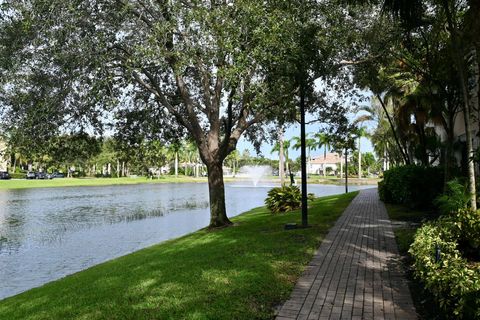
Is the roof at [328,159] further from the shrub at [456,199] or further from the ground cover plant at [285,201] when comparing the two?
the shrub at [456,199]

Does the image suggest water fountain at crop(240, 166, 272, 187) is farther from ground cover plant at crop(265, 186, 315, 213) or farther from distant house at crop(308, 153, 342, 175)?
ground cover plant at crop(265, 186, 315, 213)

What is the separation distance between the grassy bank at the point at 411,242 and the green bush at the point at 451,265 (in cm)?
25

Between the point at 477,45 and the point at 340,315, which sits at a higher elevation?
the point at 477,45

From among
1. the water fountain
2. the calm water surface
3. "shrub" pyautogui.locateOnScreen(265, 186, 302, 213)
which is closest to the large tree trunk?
the calm water surface

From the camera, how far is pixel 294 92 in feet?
43.2

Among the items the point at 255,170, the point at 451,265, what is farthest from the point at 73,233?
the point at 255,170

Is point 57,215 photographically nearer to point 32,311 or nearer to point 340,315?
point 32,311

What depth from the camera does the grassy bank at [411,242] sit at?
520 centimetres

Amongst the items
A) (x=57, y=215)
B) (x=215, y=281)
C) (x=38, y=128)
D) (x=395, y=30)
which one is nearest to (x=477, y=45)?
(x=395, y=30)

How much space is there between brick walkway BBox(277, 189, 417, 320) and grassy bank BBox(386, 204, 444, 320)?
12cm

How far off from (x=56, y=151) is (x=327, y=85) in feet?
32.6

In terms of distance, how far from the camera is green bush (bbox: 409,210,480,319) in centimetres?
419

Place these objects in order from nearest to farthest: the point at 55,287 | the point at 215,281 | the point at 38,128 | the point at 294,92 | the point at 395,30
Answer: the point at 215,281 → the point at 55,287 → the point at 38,128 → the point at 395,30 → the point at 294,92

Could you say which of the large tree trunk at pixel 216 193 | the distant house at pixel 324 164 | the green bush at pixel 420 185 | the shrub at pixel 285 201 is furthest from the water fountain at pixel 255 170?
the large tree trunk at pixel 216 193
